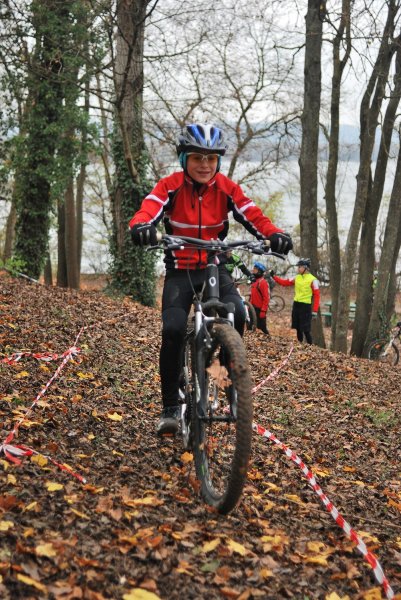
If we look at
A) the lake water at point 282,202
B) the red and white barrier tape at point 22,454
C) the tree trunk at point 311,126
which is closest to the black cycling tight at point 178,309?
the red and white barrier tape at point 22,454

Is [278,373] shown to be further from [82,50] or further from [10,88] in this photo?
[10,88]

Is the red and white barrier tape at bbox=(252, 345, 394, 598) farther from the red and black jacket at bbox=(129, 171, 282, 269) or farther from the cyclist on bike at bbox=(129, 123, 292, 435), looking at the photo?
the red and black jacket at bbox=(129, 171, 282, 269)

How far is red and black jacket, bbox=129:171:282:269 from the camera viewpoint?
4.92 meters

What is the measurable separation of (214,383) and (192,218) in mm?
1316

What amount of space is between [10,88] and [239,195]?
1509cm

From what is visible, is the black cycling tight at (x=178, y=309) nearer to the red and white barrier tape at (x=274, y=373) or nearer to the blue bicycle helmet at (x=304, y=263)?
the red and white barrier tape at (x=274, y=373)

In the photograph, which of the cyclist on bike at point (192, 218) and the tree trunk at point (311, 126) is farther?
Result: the tree trunk at point (311, 126)

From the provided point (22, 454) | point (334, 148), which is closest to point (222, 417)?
point (22, 454)

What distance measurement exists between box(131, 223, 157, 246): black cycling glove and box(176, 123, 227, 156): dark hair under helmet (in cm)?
74

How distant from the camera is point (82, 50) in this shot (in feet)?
52.1

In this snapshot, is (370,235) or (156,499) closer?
(156,499)

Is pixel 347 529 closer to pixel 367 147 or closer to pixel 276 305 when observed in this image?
pixel 367 147

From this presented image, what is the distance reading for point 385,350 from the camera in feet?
56.3

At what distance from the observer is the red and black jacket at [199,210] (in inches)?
194
